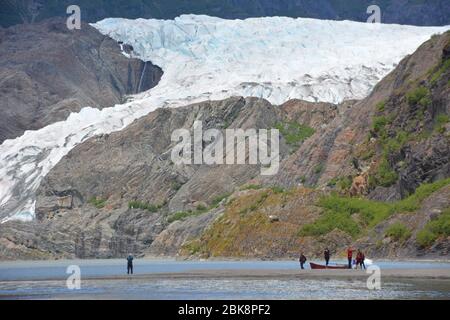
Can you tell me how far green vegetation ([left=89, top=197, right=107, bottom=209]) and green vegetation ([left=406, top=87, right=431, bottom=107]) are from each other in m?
65.1

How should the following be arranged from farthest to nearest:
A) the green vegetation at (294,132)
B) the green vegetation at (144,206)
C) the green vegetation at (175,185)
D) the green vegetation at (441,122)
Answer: the green vegetation at (294,132)
the green vegetation at (175,185)
the green vegetation at (144,206)
the green vegetation at (441,122)

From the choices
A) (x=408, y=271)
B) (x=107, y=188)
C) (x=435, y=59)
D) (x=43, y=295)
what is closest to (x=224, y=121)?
(x=107, y=188)

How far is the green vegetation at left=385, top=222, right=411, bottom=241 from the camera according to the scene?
287 feet

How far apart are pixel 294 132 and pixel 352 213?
73.6 metres

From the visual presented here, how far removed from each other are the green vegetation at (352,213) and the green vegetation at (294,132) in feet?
200

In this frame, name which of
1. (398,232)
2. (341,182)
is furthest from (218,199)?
(398,232)

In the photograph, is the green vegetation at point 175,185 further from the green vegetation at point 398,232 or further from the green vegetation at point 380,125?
the green vegetation at point 398,232

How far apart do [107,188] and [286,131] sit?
28562 mm

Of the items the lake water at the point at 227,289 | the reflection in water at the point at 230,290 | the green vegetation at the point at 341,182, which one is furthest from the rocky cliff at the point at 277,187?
the reflection in water at the point at 230,290

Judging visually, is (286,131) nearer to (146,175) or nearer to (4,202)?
(146,175)

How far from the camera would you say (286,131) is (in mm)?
177250

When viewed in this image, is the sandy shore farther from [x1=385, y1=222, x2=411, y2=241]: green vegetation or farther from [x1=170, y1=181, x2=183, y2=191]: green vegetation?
[x1=170, y1=181, x2=183, y2=191]: green vegetation

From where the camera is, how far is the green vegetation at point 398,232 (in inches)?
3442

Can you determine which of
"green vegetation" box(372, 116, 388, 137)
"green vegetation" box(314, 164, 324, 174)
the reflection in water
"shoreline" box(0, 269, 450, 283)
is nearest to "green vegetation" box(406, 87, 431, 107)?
"green vegetation" box(372, 116, 388, 137)
